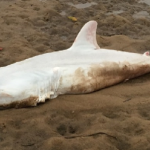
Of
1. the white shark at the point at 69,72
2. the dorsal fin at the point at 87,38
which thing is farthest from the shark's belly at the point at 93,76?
the dorsal fin at the point at 87,38

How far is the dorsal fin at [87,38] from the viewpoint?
4406 millimetres

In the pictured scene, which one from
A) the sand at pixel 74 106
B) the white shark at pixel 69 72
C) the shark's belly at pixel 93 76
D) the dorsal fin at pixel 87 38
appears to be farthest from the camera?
the dorsal fin at pixel 87 38

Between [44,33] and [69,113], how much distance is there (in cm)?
305

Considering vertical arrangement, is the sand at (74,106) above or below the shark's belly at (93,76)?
below

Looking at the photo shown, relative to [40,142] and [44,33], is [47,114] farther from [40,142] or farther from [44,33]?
[44,33]

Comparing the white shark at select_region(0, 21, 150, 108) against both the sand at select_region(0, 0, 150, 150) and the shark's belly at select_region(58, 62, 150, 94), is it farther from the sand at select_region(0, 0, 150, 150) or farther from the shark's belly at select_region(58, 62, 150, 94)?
the sand at select_region(0, 0, 150, 150)

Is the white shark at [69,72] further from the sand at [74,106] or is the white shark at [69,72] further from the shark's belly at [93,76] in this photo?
the sand at [74,106]

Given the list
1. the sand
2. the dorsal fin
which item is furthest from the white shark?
the sand

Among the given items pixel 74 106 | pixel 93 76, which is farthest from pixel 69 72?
pixel 74 106

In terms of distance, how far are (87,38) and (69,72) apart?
0.76 meters

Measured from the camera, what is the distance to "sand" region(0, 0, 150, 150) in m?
3.09

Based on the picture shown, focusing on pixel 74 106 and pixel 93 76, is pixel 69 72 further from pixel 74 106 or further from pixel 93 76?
pixel 74 106

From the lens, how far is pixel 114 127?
131 inches

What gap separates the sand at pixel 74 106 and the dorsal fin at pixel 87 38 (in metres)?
0.75
